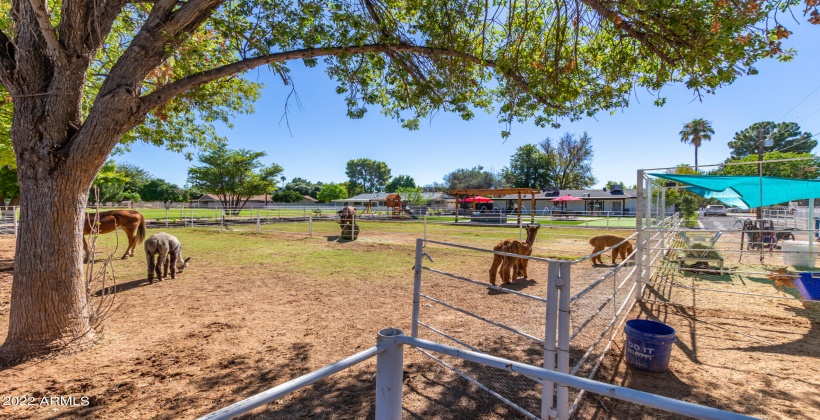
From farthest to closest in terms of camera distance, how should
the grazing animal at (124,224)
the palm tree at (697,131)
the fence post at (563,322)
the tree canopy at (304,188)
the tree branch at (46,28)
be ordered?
the tree canopy at (304,188) < the palm tree at (697,131) < the grazing animal at (124,224) < the tree branch at (46,28) < the fence post at (563,322)

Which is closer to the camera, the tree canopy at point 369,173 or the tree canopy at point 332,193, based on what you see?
the tree canopy at point 332,193

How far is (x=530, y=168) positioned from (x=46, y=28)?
55546 millimetres

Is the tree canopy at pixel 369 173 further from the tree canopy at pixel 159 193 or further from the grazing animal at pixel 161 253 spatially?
the grazing animal at pixel 161 253

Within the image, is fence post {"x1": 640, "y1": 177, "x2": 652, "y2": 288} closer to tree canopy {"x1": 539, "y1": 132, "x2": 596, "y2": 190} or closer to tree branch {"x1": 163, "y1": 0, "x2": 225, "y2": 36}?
tree branch {"x1": 163, "y1": 0, "x2": 225, "y2": 36}

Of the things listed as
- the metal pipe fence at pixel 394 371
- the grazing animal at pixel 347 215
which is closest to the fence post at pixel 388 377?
the metal pipe fence at pixel 394 371

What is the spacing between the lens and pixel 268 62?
14.9ft

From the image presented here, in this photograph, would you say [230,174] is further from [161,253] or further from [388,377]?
[388,377]

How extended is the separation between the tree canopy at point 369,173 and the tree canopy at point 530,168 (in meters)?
48.7

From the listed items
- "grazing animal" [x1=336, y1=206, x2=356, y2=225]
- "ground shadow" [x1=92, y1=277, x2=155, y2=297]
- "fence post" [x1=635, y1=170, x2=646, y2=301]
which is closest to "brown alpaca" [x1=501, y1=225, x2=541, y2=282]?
"fence post" [x1=635, y1=170, x2=646, y2=301]

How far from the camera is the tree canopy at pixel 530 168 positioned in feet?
176

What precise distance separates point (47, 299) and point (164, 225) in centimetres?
2016

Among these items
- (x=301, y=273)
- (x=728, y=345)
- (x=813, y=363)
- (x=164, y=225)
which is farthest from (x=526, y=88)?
(x=164, y=225)

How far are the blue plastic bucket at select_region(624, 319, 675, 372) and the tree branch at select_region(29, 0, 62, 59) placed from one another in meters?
6.49

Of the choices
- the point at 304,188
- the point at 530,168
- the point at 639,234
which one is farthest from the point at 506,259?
the point at 304,188
